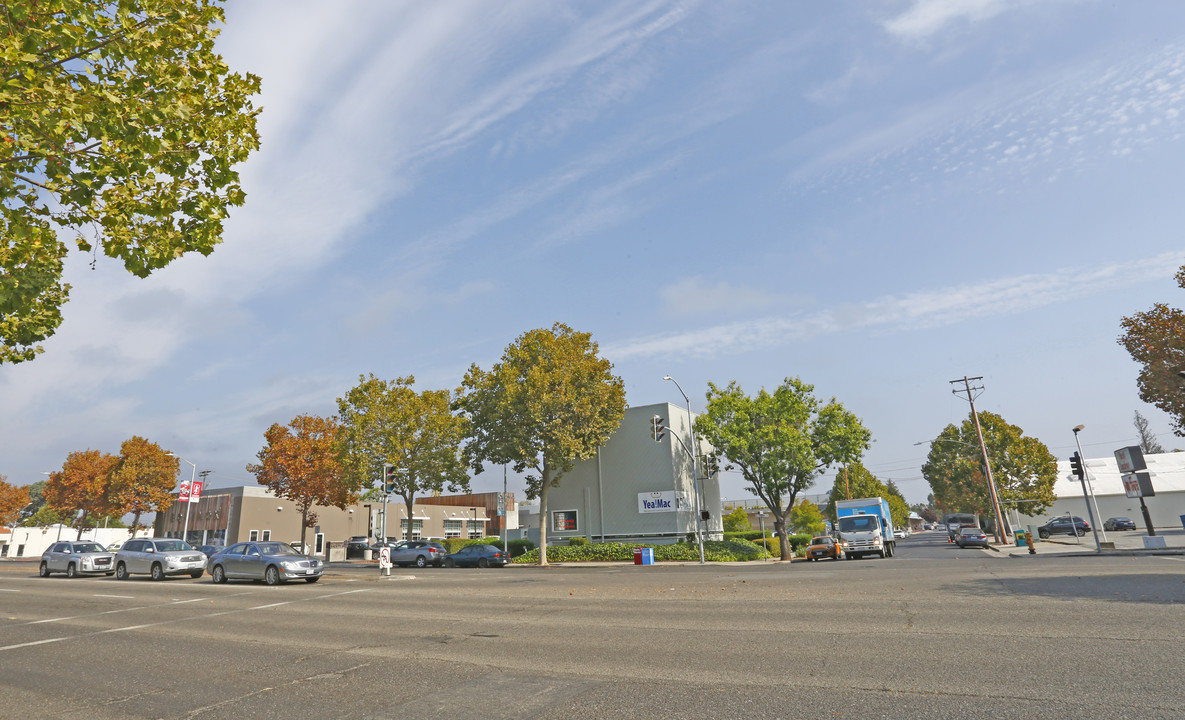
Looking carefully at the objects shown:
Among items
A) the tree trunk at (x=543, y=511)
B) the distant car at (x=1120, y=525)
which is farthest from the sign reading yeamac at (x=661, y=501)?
the distant car at (x=1120, y=525)

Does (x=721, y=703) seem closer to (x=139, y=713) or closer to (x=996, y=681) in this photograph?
(x=996, y=681)

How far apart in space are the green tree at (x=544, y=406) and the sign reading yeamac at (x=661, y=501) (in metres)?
6.70

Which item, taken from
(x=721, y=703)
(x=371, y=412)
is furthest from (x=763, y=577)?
(x=371, y=412)

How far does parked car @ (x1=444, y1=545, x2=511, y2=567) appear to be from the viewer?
124 feet

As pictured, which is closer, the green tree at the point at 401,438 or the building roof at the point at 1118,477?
the green tree at the point at 401,438

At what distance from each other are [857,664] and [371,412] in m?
42.2

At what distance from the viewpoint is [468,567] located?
38.1 m

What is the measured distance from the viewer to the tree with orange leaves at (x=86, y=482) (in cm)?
6066

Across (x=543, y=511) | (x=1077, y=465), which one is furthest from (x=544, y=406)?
(x=1077, y=465)

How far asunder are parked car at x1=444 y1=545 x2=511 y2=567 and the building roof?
59.4m

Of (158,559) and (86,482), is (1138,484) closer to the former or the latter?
(158,559)

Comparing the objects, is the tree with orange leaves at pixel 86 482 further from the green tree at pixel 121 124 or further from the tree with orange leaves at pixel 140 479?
the green tree at pixel 121 124

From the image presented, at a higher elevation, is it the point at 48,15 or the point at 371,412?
the point at 371,412

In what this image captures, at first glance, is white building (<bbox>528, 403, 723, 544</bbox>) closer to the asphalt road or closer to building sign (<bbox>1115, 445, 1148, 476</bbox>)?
building sign (<bbox>1115, 445, 1148, 476</bbox>)
